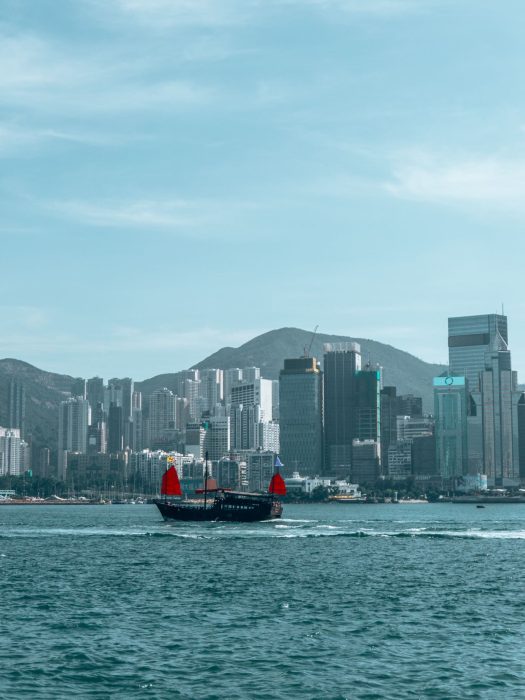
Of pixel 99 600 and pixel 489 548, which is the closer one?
pixel 99 600

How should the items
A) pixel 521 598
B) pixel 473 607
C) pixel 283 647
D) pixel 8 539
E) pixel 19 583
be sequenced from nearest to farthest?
pixel 283 647 → pixel 473 607 → pixel 521 598 → pixel 19 583 → pixel 8 539

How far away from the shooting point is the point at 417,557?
111 m

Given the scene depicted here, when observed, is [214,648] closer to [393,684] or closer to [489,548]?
[393,684]

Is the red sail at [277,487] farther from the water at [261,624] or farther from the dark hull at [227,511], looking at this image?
the water at [261,624]

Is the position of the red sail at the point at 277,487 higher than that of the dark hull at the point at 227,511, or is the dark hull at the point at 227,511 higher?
the red sail at the point at 277,487

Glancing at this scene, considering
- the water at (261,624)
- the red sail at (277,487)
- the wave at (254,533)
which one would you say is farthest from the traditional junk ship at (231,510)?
the water at (261,624)

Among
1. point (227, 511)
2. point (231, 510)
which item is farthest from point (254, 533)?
point (227, 511)

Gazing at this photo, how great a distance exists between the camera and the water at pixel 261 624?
47.4 m

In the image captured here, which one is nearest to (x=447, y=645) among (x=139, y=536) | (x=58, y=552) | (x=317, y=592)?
(x=317, y=592)

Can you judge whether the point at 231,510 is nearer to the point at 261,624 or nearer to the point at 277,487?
the point at 277,487

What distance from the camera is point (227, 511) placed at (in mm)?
184750

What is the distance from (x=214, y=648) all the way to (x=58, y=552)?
6402cm

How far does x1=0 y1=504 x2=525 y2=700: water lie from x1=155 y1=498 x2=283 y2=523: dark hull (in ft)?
222

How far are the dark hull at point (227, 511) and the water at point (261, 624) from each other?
67728mm
